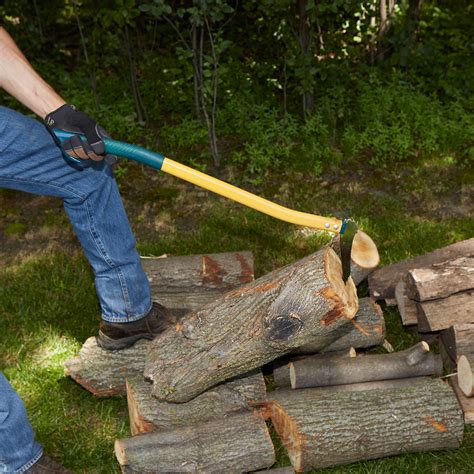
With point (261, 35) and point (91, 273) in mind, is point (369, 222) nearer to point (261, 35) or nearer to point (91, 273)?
point (91, 273)

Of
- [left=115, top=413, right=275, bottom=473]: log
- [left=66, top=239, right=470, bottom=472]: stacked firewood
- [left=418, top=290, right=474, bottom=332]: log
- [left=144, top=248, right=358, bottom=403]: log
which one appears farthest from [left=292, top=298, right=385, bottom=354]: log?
[left=115, top=413, right=275, bottom=473]: log

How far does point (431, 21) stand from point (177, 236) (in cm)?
353

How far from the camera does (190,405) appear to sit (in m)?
3.57

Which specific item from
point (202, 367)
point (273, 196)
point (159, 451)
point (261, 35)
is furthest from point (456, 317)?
point (261, 35)

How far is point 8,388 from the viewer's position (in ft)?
10.3

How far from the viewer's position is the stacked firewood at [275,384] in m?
→ 3.30

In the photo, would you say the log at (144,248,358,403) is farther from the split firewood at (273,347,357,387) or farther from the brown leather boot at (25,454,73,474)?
the brown leather boot at (25,454,73,474)

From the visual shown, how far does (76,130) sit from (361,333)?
1.80m

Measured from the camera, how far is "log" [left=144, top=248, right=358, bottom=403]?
10.6 feet

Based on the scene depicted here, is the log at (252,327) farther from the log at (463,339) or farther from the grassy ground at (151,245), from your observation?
the log at (463,339)

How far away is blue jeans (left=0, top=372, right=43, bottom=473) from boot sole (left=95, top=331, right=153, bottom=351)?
711 millimetres

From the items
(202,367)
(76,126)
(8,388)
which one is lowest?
(202,367)

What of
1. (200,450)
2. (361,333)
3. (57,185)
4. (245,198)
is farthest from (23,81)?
(361,333)

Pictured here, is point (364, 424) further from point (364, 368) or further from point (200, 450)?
point (200, 450)
